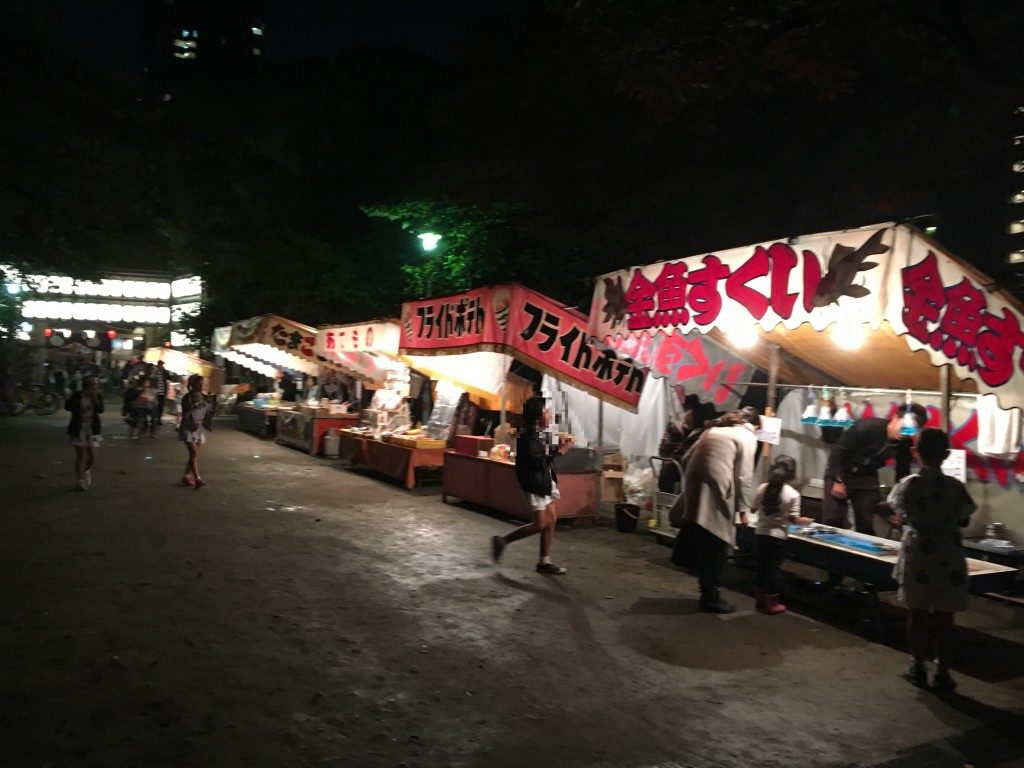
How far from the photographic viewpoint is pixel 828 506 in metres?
9.27

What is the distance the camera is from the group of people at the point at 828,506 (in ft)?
18.3

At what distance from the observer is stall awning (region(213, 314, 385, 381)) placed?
20.1m

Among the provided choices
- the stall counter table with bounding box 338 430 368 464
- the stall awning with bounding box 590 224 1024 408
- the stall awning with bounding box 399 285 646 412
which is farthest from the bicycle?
the stall awning with bounding box 590 224 1024 408

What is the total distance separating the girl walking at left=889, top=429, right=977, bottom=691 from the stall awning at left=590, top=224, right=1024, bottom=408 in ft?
4.27

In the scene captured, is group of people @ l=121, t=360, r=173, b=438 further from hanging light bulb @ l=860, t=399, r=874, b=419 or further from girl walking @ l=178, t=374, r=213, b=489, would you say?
hanging light bulb @ l=860, t=399, r=874, b=419

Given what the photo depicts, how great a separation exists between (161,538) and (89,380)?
15.5 feet

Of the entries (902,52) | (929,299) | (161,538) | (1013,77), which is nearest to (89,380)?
(161,538)

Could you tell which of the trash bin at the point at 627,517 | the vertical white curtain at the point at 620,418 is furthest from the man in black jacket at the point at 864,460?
the vertical white curtain at the point at 620,418

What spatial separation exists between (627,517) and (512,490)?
181 centimetres

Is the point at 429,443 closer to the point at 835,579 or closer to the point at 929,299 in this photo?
the point at 835,579

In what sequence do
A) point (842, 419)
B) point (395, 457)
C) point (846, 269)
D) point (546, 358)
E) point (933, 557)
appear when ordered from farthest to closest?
point (395, 457) → point (546, 358) → point (842, 419) → point (846, 269) → point (933, 557)

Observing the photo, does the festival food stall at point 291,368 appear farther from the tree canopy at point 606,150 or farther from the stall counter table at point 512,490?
the stall counter table at point 512,490

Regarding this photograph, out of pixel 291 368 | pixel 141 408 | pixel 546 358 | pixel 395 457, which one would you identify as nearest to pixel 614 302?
pixel 546 358

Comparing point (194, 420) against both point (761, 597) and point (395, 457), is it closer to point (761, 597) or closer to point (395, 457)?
point (395, 457)
